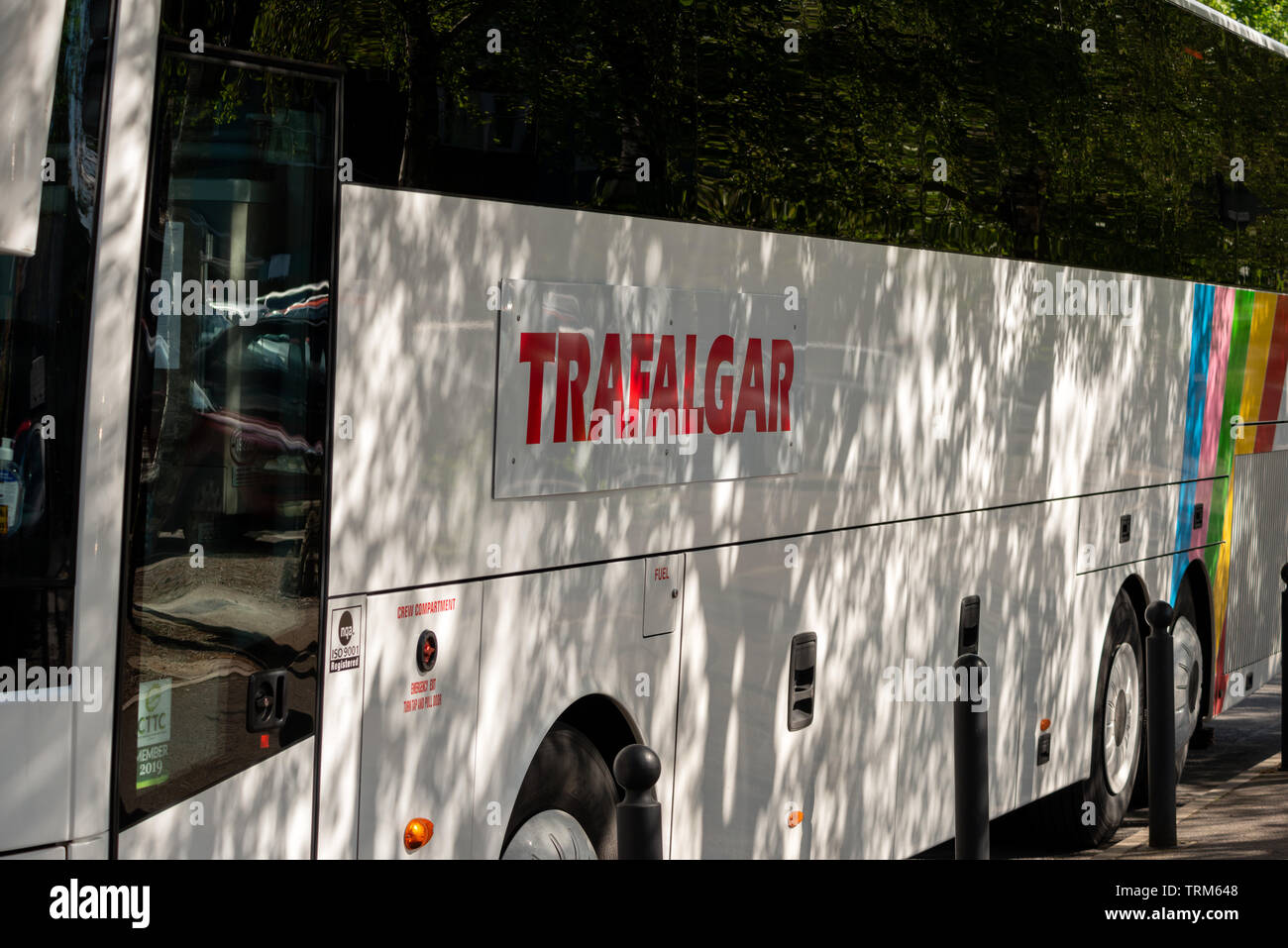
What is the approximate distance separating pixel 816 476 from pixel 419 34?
8.36 feet

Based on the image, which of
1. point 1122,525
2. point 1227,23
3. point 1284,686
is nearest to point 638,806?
point 1122,525

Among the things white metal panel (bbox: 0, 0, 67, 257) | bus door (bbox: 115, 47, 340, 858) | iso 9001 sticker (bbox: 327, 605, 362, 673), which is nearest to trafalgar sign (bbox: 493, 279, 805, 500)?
iso 9001 sticker (bbox: 327, 605, 362, 673)

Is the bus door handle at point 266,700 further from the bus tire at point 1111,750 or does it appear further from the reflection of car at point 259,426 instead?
the bus tire at point 1111,750

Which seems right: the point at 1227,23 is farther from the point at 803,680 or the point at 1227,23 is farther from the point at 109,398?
the point at 109,398

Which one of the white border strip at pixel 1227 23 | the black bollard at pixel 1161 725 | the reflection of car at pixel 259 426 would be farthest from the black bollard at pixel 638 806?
the white border strip at pixel 1227 23

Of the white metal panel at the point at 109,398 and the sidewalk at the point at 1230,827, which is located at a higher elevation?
the white metal panel at the point at 109,398

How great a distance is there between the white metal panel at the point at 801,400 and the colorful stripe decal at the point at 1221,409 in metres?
0.51

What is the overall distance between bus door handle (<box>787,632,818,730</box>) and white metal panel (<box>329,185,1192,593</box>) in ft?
1.46

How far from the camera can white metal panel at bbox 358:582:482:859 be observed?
13.5 feet

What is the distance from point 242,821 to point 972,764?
11.3ft

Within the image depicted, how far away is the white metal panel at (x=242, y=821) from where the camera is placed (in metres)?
3.41

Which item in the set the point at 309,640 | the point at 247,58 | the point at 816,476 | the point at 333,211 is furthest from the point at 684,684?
the point at 247,58

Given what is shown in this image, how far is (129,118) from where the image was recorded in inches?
130

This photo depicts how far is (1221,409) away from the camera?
10430mm
